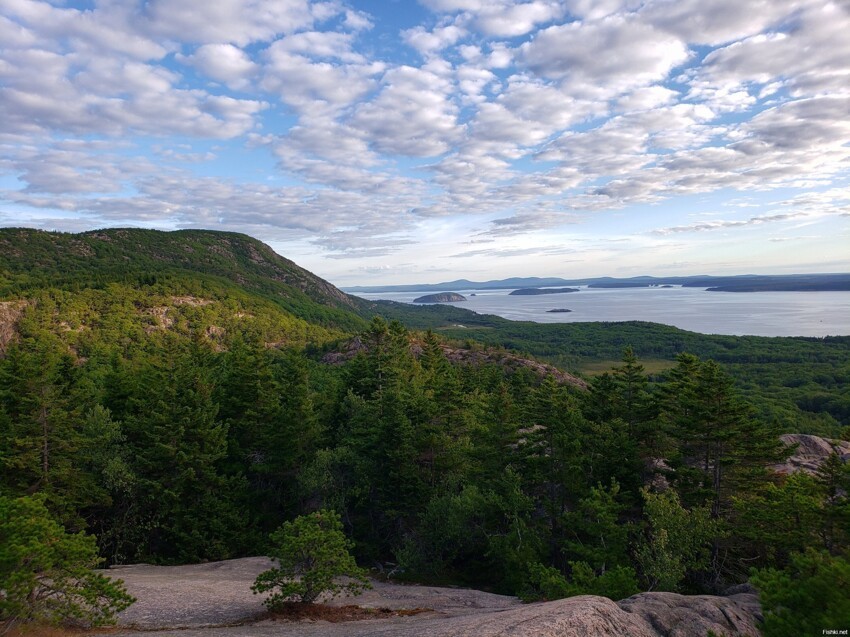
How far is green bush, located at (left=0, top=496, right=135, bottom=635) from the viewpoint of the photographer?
39.0ft

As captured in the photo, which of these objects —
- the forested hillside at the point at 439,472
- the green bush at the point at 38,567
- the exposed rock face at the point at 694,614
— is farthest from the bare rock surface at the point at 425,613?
the forested hillside at the point at 439,472

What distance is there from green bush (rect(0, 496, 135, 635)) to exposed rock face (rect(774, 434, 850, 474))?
3867cm

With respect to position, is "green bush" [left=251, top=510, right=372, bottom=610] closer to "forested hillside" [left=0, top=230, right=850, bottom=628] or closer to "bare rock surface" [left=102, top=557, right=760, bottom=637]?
"bare rock surface" [left=102, top=557, right=760, bottom=637]

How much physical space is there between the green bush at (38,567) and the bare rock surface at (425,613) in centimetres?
282

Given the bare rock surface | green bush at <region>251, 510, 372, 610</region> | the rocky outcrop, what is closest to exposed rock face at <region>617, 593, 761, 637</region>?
the bare rock surface

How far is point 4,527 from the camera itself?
41.2ft

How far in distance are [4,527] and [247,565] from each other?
1688 centimetres

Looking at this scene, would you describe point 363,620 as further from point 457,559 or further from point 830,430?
point 830,430

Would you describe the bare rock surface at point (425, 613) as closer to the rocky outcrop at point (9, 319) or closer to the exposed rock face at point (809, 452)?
the exposed rock face at point (809, 452)

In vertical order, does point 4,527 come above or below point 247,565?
above

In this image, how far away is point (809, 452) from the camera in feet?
119

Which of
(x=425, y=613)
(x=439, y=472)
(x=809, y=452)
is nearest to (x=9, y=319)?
(x=439, y=472)

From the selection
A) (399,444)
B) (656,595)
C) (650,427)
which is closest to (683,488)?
(650,427)

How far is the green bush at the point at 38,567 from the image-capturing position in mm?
11883
